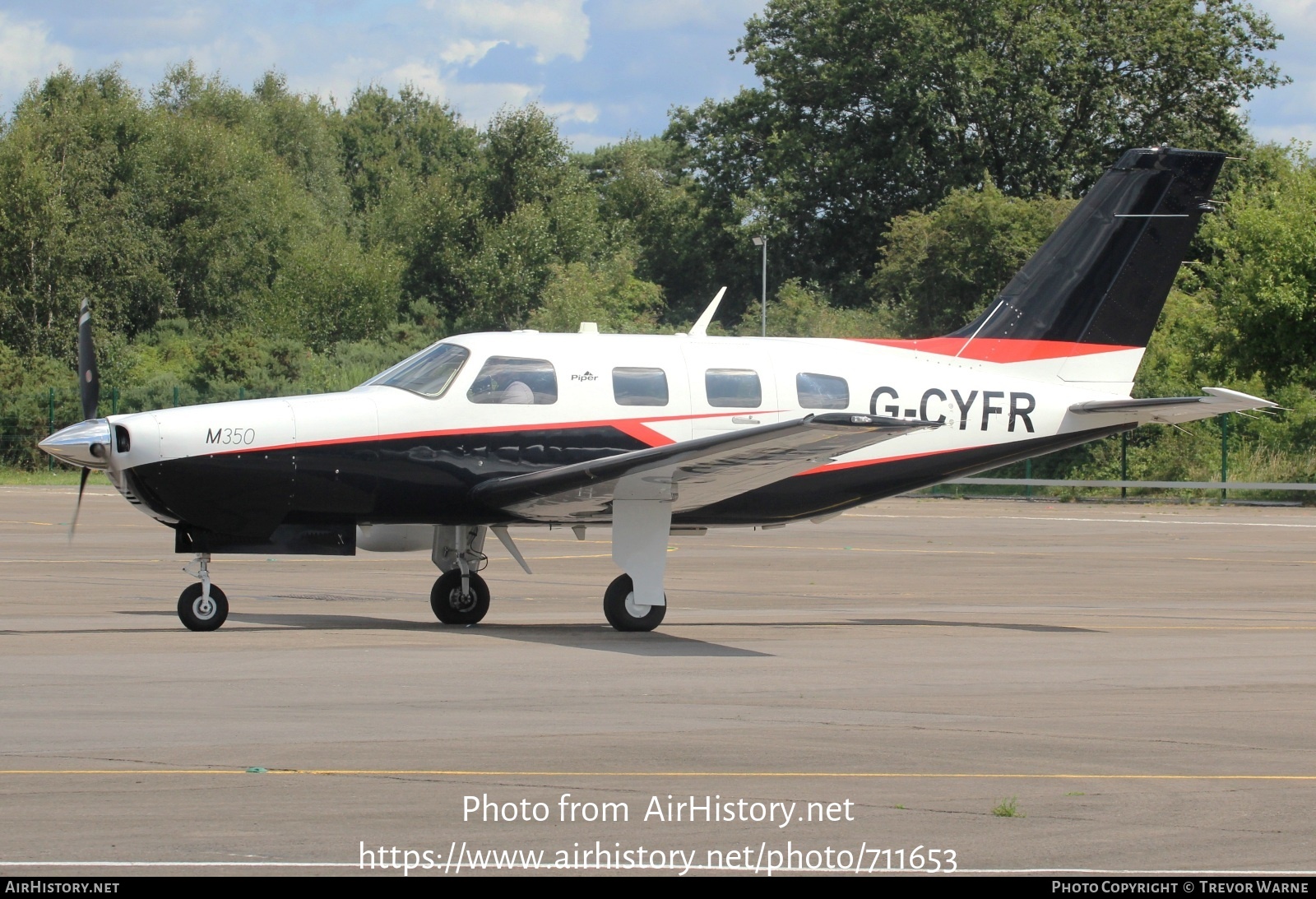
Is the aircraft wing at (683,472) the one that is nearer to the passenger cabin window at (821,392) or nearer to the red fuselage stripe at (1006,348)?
the passenger cabin window at (821,392)

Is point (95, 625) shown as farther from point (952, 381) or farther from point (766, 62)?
point (766, 62)

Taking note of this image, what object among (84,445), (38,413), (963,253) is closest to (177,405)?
(38,413)

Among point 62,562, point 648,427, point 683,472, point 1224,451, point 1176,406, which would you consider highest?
point 1176,406

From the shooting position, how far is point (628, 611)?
13781mm

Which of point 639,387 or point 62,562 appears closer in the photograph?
point 639,387

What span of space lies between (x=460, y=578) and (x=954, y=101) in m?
54.9

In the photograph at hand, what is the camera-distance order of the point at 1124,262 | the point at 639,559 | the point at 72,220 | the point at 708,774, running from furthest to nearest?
the point at 72,220
the point at 1124,262
the point at 639,559
the point at 708,774

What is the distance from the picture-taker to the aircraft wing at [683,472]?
12.4m

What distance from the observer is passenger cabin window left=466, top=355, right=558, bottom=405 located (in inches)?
547

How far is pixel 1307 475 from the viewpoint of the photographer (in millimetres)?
39875

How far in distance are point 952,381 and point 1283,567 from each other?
9.39 meters

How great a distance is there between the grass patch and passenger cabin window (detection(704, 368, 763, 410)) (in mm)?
7985

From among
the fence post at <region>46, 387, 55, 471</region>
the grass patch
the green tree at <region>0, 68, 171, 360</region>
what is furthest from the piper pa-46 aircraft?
the green tree at <region>0, 68, 171, 360</region>

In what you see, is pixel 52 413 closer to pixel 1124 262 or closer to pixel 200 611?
pixel 200 611
